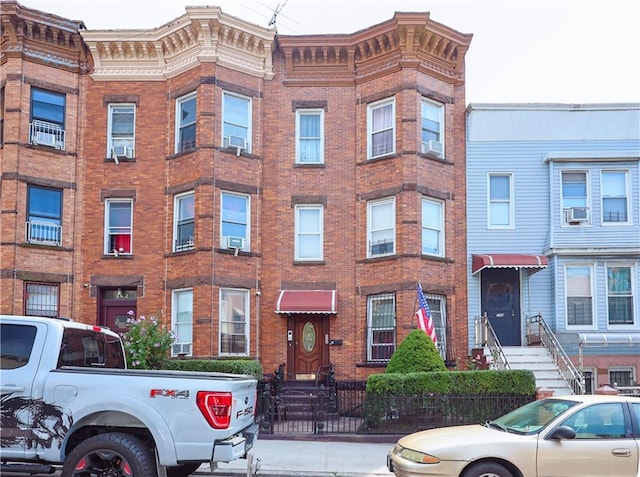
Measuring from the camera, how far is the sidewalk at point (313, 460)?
405 inches

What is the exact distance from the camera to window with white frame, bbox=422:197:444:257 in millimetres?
19016

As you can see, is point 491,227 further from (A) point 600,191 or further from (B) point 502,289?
(A) point 600,191

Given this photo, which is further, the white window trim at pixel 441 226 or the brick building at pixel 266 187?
the white window trim at pixel 441 226

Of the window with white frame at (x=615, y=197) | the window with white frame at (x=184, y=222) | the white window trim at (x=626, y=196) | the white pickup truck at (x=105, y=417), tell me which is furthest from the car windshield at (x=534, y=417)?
the window with white frame at (x=184, y=222)

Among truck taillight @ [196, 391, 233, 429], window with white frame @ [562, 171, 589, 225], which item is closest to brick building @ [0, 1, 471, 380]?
window with white frame @ [562, 171, 589, 225]

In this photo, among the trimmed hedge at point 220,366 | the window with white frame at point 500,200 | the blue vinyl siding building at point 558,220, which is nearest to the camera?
the trimmed hedge at point 220,366

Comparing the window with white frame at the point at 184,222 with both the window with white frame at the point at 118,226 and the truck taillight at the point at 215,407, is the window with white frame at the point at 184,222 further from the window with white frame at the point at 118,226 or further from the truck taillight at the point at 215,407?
the truck taillight at the point at 215,407

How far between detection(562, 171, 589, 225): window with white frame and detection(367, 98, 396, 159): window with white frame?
209 inches

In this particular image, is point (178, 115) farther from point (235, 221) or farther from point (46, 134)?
point (46, 134)

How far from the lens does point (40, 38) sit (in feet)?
64.3

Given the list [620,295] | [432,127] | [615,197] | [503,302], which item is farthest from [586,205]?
[432,127]

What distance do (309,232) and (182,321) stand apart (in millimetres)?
4542

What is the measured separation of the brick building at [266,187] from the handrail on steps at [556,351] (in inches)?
77.9

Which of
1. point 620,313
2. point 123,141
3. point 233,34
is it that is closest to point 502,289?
point 620,313
